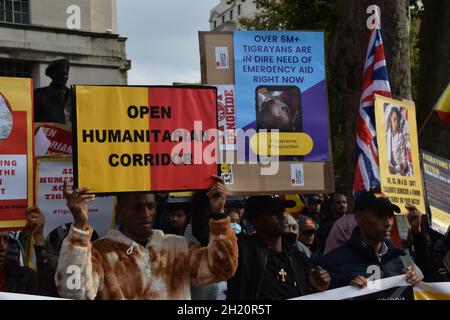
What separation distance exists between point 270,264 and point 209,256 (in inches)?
31.2

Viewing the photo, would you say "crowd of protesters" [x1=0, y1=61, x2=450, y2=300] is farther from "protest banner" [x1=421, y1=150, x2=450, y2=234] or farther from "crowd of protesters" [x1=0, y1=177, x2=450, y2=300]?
"protest banner" [x1=421, y1=150, x2=450, y2=234]

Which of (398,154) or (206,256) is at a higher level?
(398,154)

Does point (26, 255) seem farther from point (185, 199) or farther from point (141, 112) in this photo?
point (185, 199)

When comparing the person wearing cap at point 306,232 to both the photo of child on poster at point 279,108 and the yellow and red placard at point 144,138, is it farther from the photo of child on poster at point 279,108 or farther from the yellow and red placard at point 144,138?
the yellow and red placard at point 144,138

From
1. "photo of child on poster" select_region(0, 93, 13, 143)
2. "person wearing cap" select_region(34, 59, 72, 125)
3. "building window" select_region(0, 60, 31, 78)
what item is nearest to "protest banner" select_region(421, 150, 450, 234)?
"person wearing cap" select_region(34, 59, 72, 125)

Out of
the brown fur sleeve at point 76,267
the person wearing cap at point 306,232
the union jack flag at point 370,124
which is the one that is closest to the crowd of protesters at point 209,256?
the brown fur sleeve at point 76,267

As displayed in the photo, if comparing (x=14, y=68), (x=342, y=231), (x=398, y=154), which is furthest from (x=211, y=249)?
(x=14, y=68)

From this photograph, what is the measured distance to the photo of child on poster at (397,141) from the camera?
5.81m

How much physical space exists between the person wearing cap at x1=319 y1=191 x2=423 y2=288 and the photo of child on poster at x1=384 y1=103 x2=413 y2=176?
18.5 inches

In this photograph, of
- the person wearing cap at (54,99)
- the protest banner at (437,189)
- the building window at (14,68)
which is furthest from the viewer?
the building window at (14,68)

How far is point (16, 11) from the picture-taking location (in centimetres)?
2275

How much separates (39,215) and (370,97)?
108 inches

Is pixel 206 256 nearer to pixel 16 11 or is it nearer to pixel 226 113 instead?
pixel 226 113
